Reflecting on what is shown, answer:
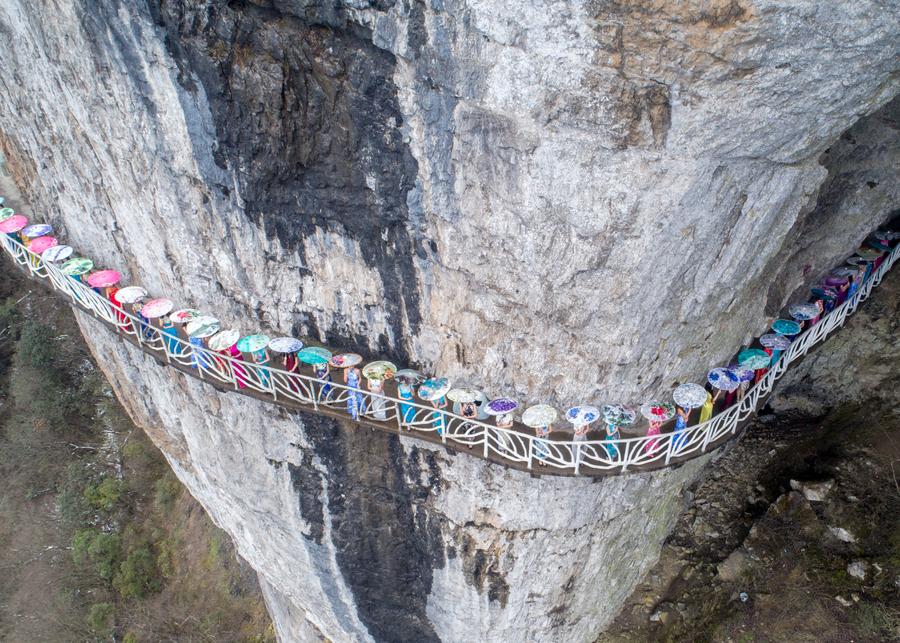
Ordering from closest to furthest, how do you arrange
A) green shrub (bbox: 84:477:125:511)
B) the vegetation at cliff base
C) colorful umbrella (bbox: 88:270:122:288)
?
colorful umbrella (bbox: 88:270:122:288)
the vegetation at cliff base
green shrub (bbox: 84:477:125:511)

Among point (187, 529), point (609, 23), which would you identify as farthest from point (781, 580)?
point (187, 529)

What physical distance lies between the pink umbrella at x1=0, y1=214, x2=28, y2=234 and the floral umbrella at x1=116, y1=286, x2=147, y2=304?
357 cm

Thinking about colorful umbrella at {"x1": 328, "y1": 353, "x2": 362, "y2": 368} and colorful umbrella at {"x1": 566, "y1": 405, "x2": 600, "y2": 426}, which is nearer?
colorful umbrella at {"x1": 566, "y1": 405, "x2": 600, "y2": 426}

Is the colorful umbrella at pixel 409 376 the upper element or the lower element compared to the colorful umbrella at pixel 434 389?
lower

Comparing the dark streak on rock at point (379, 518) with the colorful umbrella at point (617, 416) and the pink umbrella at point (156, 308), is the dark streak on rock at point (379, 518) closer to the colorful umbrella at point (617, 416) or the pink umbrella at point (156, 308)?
the pink umbrella at point (156, 308)

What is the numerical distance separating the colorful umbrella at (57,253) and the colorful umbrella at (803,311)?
1273cm

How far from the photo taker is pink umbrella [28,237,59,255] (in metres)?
12.8

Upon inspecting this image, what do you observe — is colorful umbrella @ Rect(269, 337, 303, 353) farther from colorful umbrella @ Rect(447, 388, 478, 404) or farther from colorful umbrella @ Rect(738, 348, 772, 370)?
colorful umbrella @ Rect(738, 348, 772, 370)

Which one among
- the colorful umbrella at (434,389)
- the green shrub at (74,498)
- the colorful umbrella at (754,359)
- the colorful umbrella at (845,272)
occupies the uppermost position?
the colorful umbrella at (845,272)

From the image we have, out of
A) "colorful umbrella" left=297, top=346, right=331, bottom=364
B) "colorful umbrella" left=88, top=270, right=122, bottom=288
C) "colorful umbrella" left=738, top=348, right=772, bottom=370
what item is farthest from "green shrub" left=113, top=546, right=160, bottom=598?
"colorful umbrella" left=738, top=348, right=772, bottom=370

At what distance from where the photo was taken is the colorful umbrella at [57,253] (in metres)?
12.4

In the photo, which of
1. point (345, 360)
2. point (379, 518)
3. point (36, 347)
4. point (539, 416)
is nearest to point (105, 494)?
point (36, 347)

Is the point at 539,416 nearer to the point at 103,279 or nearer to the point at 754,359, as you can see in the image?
the point at 754,359

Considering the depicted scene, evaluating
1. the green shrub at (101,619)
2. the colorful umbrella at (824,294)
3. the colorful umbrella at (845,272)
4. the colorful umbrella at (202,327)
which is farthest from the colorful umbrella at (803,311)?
the green shrub at (101,619)
